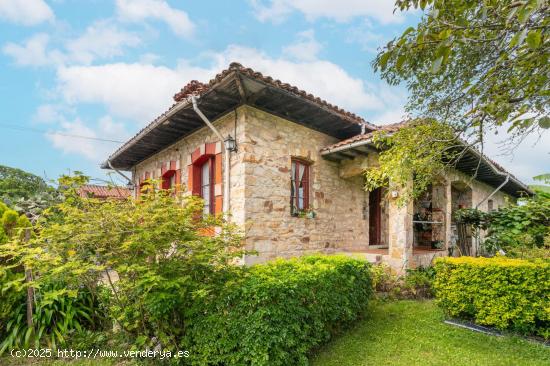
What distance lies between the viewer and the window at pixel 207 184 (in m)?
7.07

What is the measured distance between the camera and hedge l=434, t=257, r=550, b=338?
3.80 m

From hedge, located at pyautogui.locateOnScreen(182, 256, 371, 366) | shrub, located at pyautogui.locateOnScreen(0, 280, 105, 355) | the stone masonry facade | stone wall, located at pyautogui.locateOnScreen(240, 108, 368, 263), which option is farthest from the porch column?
shrub, located at pyautogui.locateOnScreen(0, 280, 105, 355)

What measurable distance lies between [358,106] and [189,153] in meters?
4.48

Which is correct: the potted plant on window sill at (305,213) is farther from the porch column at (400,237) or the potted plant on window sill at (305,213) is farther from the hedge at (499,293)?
the hedge at (499,293)

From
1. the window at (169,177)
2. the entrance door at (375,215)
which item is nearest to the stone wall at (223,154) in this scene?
the window at (169,177)

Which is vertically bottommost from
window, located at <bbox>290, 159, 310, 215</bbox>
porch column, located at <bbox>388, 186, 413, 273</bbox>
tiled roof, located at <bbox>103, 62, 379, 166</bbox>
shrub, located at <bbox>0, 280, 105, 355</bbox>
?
shrub, located at <bbox>0, 280, 105, 355</bbox>

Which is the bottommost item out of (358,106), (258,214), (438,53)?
(258,214)

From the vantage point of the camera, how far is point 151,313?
3244 mm

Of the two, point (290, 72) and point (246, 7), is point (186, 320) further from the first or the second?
point (290, 72)

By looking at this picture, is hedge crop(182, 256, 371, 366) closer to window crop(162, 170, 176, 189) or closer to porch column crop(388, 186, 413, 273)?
porch column crop(388, 186, 413, 273)

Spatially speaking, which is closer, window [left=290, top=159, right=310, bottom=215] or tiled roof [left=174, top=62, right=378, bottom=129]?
tiled roof [left=174, top=62, right=378, bottom=129]

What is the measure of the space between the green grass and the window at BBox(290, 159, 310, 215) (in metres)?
2.78

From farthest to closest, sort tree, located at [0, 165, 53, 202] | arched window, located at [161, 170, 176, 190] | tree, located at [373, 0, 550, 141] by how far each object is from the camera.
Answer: tree, located at [0, 165, 53, 202], arched window, located at [161, 170, 176, 190], tree, located at [373, 0, 550, 141]

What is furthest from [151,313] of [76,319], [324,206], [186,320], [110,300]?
[324,206]
